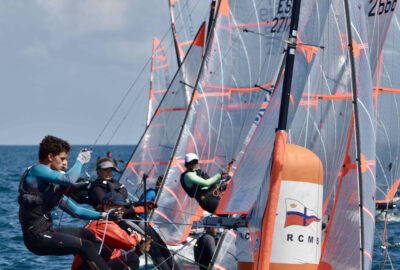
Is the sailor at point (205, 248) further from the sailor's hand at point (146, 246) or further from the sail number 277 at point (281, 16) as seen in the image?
the sail number 277 at point (281, 16)

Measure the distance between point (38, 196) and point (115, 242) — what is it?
1109 millimetres

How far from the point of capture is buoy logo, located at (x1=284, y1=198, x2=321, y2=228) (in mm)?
7164

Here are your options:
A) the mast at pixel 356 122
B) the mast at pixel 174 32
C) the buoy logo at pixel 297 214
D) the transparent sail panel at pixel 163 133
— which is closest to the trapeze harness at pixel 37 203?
the buoy logo at pixel 297 214

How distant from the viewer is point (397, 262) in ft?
47.5

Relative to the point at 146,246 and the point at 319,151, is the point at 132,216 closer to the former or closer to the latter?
the point at 146,246

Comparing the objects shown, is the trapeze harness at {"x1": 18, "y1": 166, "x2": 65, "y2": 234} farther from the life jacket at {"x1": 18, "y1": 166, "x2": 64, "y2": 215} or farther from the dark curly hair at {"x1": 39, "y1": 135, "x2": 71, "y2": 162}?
the dark curly hair at {"x1": 39, "y1": 135, "x2": 71, "y2": 162}

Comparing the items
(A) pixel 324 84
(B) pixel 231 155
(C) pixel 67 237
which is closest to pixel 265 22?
(B) pixel 231 155

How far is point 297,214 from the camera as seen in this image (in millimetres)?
7184

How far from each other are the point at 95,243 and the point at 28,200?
97cm

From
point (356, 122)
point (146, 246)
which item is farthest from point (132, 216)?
point (356, 122)

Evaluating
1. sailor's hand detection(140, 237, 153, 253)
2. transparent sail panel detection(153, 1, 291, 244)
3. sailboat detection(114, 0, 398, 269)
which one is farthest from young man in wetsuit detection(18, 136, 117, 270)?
transparent sail panel detection(153, 1, 291, 244)

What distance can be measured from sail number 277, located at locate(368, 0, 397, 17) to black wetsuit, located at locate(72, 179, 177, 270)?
570 cm

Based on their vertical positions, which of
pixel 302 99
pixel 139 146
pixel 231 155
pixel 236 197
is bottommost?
pixel 139 146

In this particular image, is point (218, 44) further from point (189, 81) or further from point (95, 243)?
point (95, 243)
